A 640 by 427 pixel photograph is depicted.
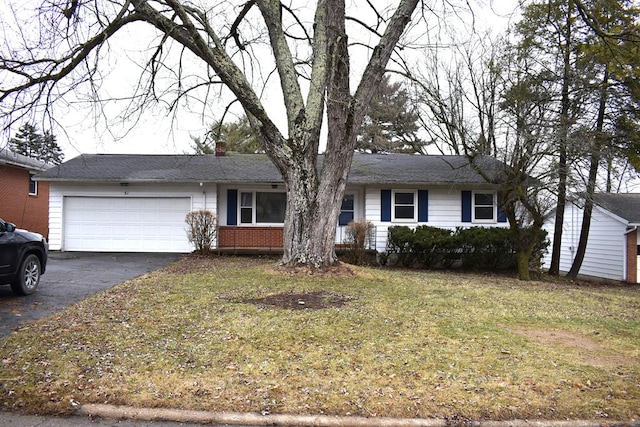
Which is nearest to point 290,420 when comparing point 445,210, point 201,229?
point 201,229

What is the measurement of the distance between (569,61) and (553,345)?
11545 mm

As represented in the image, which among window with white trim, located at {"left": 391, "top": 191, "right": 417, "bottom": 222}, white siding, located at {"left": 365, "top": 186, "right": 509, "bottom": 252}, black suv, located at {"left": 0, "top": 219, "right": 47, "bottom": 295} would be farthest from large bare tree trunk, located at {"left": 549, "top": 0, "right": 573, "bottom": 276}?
black suv, located at {"left": 0, "top": 219, "right": 47, "bottom": 295}

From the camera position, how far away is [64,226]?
1639cm

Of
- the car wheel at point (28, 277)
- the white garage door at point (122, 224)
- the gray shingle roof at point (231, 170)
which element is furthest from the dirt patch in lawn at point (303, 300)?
the white garage door at point (122, 224)

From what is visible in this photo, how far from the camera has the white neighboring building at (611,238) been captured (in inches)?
697

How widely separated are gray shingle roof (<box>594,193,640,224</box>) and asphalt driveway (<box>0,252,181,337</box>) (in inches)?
640

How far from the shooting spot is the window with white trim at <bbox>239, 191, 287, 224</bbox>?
16609 mm

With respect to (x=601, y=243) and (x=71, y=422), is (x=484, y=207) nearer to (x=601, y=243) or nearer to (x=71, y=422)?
(x=601, y=243)

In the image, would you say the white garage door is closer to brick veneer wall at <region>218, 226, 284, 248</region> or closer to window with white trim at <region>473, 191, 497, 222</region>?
brick veneer wall at <region>218, 226, 284, 248</region>

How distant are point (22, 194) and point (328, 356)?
70.5ft

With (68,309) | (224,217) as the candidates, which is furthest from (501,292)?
(224,217)

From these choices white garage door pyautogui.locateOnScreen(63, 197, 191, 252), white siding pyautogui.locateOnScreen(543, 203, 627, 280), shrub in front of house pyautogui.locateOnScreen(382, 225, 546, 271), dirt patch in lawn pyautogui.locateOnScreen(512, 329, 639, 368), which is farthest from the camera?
white siding pyautogui.locateOnScreen(543, 203, 627, 280)

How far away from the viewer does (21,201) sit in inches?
821

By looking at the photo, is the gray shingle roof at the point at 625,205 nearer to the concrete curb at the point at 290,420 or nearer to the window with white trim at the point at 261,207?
the window with white trim at the point at 261,207
